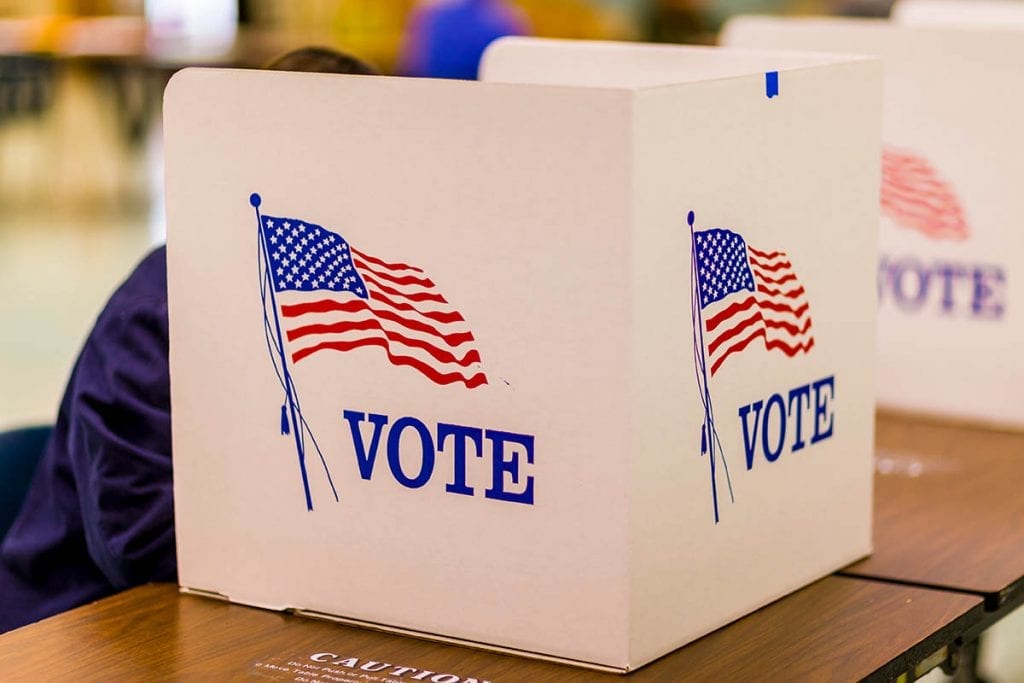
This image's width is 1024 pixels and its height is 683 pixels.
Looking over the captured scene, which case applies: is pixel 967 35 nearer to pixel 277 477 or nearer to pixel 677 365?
pixel 677 365

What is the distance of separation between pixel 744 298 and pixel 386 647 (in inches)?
16.5

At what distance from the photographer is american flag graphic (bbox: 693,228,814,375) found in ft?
4.36

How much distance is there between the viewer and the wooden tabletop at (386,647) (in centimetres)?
130

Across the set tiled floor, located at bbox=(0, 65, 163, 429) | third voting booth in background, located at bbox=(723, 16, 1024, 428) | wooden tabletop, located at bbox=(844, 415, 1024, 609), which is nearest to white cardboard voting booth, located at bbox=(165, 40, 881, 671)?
wooden tabletop, located at bbox=(844, 415, 1024, 609)

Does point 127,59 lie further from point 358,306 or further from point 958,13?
point 358,306

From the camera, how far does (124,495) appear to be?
1.54 metres

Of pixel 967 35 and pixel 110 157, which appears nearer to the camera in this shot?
pixel 967 35

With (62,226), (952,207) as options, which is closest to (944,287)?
(952,207)

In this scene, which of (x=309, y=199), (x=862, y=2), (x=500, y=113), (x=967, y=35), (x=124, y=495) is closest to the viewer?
(x=500, y=113)

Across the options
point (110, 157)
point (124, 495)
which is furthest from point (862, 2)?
point (124, 495)

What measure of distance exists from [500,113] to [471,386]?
8.7 inches

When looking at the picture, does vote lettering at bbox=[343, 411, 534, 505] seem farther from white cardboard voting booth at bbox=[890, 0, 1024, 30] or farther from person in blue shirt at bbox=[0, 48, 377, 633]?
white cardboard voting booth at bbox=[890, 0, 1024, 30]

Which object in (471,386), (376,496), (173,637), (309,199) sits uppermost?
(309,199)

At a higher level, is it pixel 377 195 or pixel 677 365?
pixel 377 195
